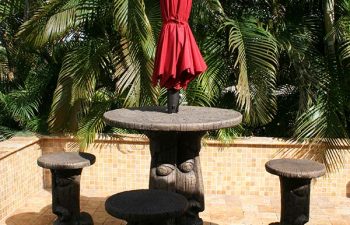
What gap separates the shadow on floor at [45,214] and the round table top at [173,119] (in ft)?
4.81

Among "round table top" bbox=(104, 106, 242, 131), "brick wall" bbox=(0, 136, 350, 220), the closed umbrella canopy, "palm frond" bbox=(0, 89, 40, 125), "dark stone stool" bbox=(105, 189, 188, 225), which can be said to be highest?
the closed umbrella canopy

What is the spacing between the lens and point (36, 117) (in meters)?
6.69

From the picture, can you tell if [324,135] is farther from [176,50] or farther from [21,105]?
[21,105]

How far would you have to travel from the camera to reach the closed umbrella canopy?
3996mm

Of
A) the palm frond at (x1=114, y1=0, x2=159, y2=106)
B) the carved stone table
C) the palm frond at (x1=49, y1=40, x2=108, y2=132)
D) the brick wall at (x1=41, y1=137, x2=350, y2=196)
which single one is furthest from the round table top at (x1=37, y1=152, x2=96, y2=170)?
the brick wall at (x1=41, y1=137, x2=350, y2=196)

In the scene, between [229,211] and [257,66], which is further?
[257,66]

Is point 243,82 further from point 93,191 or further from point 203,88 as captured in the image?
point 93,191

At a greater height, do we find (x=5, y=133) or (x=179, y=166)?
(x=179, y=166)

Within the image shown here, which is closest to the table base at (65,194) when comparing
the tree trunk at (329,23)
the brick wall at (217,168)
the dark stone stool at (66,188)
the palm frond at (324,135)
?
the dark stone stool at (66,188)

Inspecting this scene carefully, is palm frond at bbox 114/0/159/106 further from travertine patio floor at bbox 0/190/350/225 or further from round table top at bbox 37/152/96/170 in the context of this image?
travertine patio floor at bbox 0/190/350/225

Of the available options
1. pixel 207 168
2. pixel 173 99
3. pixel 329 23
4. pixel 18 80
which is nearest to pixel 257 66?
pixel 329 23

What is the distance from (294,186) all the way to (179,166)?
107 cm

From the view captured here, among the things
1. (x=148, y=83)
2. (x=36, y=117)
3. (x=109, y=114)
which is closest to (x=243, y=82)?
(x=148, y=83)

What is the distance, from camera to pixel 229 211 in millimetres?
5602
